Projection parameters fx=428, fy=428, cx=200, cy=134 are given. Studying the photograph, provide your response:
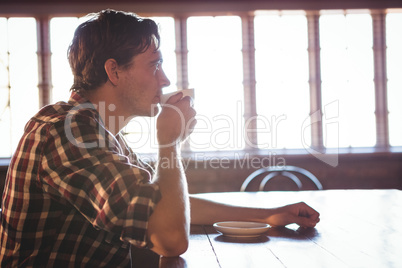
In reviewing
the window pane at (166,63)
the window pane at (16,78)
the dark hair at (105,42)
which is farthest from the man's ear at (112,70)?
the window pane at (16,78)

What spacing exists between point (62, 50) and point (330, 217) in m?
4.07

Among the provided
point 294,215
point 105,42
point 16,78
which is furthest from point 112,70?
point 16,78

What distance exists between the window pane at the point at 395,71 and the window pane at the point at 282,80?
96 cm

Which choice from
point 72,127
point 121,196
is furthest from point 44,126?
point 121,196

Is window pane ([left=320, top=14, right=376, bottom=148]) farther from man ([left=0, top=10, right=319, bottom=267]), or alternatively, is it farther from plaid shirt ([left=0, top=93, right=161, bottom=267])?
plaid shirt ([left=0, top=93, right=161, bottom=267])

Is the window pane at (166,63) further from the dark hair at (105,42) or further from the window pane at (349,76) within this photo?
the dark hair at (105,42)

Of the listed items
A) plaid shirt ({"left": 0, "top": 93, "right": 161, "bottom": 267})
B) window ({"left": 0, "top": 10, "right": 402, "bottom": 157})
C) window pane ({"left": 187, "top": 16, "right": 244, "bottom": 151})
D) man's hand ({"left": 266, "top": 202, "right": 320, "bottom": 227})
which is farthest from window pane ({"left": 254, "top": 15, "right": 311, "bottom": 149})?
plaid shirt ({"left": 0, "top": 93, "right": 161, "bottom": 267})

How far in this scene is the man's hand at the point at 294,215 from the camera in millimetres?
1312

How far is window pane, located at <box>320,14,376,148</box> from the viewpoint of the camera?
4852 mm

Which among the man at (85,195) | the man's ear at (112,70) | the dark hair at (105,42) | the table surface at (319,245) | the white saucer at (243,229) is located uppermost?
the dark hair at (105,42)

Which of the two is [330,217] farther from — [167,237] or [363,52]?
[363,52]

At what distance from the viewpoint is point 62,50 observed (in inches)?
188

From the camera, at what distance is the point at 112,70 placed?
1.25 m

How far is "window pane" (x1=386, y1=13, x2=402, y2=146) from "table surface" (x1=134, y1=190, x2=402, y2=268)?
3.60 m
